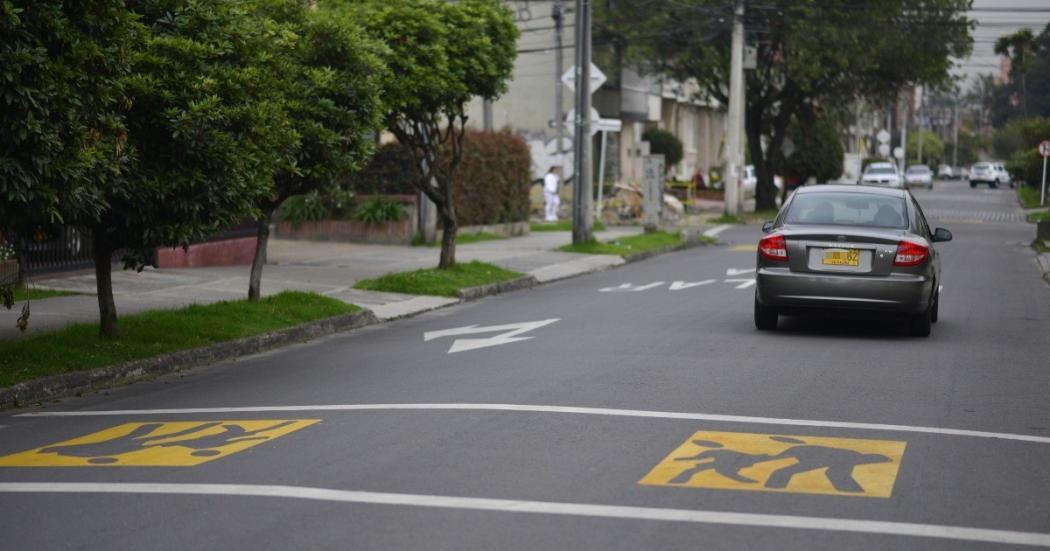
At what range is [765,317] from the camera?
15.1 meters

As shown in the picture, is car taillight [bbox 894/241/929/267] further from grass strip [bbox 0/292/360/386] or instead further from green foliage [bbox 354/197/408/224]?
green foliage [bbox 354/197/408/224]

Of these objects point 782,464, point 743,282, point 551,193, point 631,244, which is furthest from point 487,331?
point 551,193

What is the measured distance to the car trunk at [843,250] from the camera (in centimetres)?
1426

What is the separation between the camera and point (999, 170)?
9500cm

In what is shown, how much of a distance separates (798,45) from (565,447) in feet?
133

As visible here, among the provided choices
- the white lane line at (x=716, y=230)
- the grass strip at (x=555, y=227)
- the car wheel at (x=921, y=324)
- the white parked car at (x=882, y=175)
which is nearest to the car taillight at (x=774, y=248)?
the car wheel at (x=921, y=324)

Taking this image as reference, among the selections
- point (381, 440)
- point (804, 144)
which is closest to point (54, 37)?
point (381, 440)

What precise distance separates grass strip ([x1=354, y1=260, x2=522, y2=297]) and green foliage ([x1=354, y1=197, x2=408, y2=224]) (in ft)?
23.9

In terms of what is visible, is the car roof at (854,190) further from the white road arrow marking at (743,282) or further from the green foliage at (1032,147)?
the green foliage at (1032,147)

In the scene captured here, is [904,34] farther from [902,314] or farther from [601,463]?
[601,463]

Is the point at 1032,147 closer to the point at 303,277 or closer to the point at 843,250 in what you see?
the point at 303,277

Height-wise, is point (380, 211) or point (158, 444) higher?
point (380, 211)

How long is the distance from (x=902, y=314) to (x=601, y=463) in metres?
7.25

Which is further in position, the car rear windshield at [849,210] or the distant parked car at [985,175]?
the distant parked car at [985,175]
